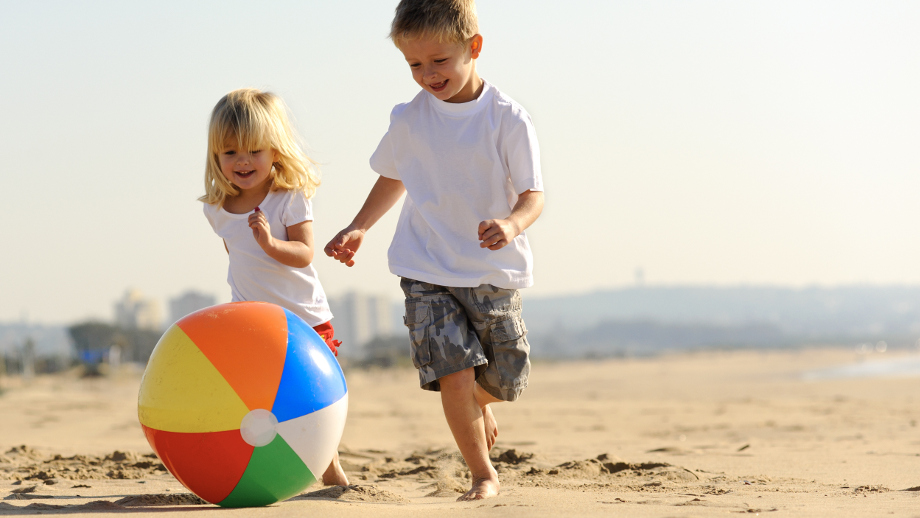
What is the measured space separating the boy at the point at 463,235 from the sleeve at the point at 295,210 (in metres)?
0.37

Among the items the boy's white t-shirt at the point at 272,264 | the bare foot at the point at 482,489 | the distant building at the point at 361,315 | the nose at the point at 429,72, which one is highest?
the nose at the point at 429,72

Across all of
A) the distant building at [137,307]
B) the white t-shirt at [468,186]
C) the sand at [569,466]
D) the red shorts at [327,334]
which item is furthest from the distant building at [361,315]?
the white t-shirt at [468,186]

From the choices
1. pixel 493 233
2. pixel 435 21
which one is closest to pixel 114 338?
pixel 435 21

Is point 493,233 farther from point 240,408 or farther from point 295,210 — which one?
point 295,210

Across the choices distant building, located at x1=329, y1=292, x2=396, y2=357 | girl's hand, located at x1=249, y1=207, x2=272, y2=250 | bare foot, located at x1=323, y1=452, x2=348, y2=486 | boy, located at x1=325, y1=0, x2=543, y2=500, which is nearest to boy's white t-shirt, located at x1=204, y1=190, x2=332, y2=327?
girl's hand, located at x1=249, y1=207, x2=272, y2=250

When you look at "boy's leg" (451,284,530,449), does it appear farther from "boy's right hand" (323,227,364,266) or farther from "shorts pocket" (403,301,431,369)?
"boy's right hand" (323,227,364,266)

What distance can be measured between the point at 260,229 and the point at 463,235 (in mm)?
849

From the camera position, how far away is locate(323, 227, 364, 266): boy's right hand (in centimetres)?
353

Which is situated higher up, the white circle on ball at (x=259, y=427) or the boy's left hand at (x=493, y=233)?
the boy's left hand at (x=493, y=233)

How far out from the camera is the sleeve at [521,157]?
133 inches

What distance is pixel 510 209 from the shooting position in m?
3.51

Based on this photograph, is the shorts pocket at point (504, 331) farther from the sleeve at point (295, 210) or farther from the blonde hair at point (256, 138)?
the blonde hair at point (256, 138)

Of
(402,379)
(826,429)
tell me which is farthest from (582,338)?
(826,429)

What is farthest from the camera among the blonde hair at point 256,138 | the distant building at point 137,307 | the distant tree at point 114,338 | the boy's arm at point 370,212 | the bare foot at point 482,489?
the distant building at point 137,307
